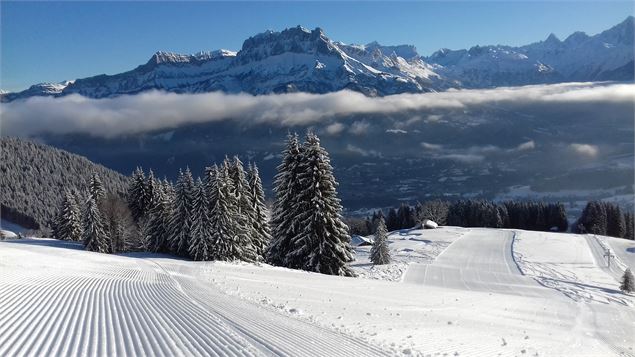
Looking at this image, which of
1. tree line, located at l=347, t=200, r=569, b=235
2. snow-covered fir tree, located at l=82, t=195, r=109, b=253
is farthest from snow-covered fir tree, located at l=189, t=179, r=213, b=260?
tree line, located at l=347, t=200, r=569, b=235

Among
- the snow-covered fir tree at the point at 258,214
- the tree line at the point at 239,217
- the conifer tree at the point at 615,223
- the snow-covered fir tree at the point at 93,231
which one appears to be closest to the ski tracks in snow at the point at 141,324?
the tree line at the point at 239,217

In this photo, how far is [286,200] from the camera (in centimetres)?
3884

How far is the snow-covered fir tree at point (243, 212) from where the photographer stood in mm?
47125

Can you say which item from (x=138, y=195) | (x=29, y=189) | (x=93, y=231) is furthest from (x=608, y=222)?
(x=29, y=189)

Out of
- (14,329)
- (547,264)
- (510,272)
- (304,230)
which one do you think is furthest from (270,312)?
(547,264)

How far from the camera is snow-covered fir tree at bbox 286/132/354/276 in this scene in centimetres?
3722

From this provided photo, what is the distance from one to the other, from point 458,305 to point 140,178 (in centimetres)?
5816

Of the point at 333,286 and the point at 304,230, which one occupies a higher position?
the point at 304,230

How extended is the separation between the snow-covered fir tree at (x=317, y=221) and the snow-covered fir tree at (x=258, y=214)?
553 inches

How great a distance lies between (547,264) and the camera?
63812 millimetres

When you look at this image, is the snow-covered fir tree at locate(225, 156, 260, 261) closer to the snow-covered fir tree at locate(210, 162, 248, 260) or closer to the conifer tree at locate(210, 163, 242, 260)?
the snow-covered fir tree at locate(210, 162, 248, 260)

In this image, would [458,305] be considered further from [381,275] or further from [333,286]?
[381,275]

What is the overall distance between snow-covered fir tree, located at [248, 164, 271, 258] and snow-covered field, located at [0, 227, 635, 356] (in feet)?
35.6

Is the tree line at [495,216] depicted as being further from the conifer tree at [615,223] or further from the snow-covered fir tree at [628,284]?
the snow-covered fir tree at [628,284]
